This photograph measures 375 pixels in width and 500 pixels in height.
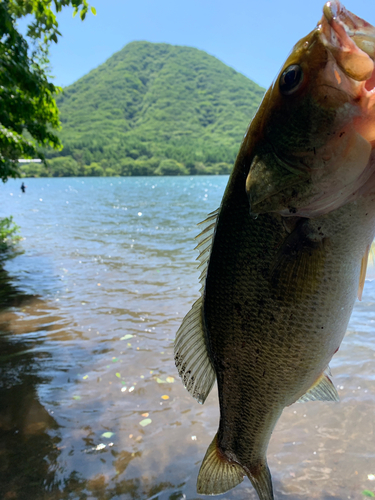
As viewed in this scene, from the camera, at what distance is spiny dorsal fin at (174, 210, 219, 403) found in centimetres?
186

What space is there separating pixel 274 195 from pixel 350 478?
3.08 metres

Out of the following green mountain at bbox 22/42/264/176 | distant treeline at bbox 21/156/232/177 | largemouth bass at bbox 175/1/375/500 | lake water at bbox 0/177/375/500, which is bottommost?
distant treeline at bbox 21/156/232/177

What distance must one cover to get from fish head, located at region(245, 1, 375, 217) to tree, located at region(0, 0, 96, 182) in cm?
548

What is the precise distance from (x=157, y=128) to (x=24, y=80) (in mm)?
172449

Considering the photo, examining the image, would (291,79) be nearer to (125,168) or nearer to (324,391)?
(324,391)

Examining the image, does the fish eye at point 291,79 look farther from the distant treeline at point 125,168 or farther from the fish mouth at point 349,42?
the distant treeline at point 125,168

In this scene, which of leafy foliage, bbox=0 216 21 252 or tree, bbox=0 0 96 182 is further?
leafy foliage, bbox=0 216 21 252

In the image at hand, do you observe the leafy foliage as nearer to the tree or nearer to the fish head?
the tree

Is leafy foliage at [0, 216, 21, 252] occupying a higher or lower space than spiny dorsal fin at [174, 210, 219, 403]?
lower

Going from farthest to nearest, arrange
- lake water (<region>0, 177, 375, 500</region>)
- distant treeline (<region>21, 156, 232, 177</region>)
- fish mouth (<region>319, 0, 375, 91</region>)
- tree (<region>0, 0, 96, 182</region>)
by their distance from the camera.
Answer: distant treeline (<region>21, 156, 232, 177</region>), tree (<region>0, 0, 96, 182</region>), lake water (<region>0, 177, 375, 500</region>), fish mouth (<region>319, 0, 375, 91</region>)

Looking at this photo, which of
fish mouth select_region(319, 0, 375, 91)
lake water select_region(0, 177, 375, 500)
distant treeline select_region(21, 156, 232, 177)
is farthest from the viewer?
distant treeline select_region(21, 156, 232, 177)

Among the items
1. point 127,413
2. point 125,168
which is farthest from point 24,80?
point 125,168

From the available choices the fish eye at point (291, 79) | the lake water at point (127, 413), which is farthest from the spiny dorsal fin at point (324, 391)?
the lake water at point (127, 413)

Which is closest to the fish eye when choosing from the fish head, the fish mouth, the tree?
the fish head
